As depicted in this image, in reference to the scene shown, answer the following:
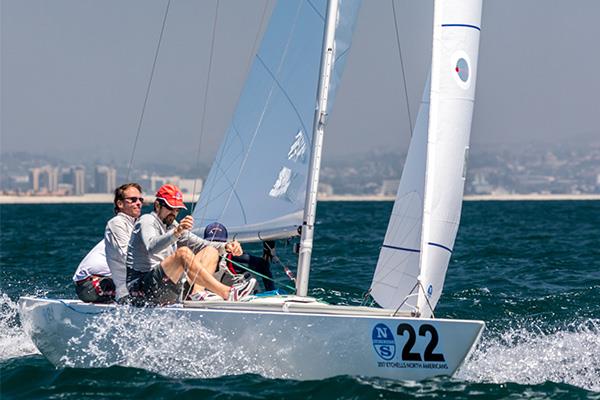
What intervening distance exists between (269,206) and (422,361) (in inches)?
85.8

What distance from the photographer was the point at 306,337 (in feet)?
22.0

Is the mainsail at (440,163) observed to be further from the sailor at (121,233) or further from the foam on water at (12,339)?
the foam on water at (12,339)

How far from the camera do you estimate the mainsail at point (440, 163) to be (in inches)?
280

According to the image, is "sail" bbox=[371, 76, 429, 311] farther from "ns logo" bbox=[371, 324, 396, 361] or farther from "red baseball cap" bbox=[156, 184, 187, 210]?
"red baseball cap" bbox=[156, 184, 187, 210]

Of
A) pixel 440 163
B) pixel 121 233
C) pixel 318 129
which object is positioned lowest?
pixel 121 233

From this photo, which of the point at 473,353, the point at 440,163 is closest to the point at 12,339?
the point at 473,353

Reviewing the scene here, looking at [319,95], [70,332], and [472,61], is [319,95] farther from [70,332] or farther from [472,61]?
[70,332]

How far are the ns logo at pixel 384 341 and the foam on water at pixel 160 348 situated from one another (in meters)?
0.73

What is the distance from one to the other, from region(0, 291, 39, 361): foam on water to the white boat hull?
130 cm

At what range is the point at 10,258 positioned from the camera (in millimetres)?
17109

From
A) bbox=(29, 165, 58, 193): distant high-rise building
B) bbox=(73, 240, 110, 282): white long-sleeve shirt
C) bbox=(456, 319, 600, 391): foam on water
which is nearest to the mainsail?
bbox=(456, 319, 600, 391): foam on water

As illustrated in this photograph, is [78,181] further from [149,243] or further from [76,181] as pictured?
[149,243]

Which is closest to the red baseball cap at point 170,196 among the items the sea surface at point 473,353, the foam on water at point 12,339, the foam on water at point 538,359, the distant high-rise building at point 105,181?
the sea surface at point 473,353

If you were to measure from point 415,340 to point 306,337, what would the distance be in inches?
28.1
